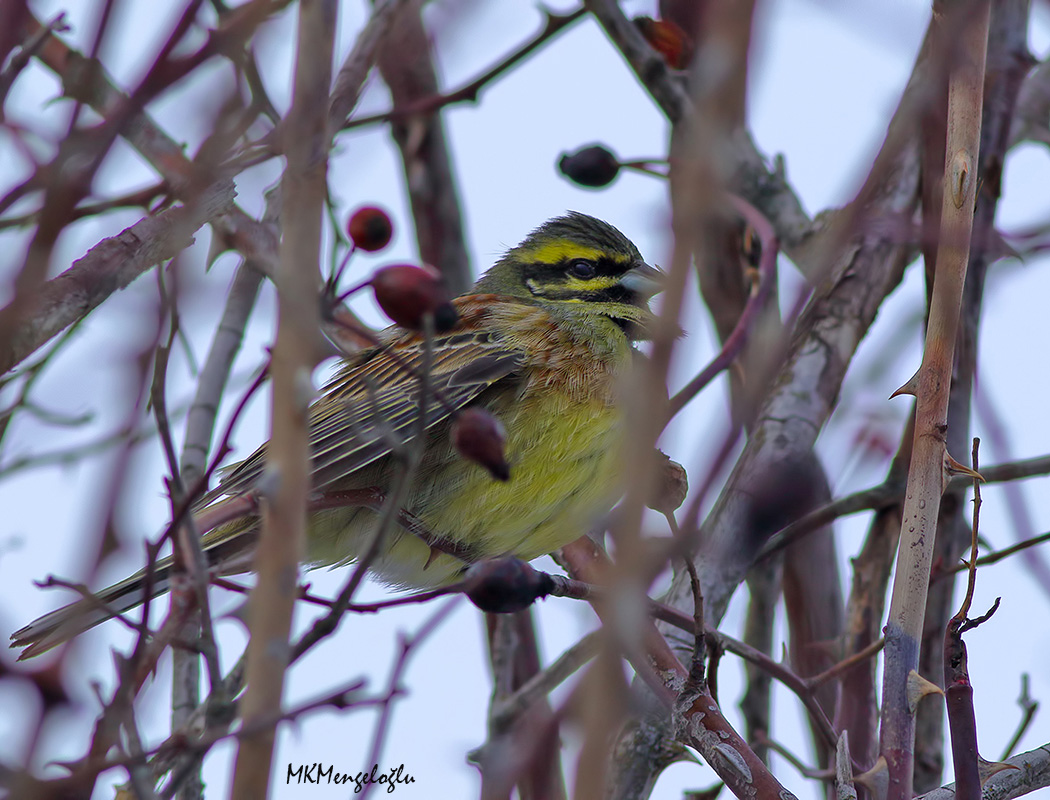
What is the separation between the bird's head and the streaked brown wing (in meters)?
0.66

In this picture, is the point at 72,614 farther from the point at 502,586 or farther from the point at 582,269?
the point at 582,269

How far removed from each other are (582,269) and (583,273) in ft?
0.08

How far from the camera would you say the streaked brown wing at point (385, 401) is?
4.91 m

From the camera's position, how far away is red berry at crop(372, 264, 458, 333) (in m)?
2.92

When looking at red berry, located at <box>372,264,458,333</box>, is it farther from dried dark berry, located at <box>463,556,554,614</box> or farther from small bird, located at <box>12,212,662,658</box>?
small bird, located at <box>12,212,662,658</box>

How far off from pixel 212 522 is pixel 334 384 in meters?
3.18

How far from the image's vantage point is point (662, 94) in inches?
227

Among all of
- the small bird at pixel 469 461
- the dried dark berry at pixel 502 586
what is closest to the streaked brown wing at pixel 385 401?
the small bird at pixel 469 461

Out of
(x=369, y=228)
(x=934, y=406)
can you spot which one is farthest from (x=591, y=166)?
(x=934, y=406)

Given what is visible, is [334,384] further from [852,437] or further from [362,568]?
[362,568]

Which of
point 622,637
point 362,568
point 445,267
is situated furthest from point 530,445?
point 622,637

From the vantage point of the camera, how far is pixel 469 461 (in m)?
4.68

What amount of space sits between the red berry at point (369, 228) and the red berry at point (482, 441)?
2.50 ft

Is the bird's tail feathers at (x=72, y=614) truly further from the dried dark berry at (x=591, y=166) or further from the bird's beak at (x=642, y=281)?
the bird's beak at (x=642, y=281)
